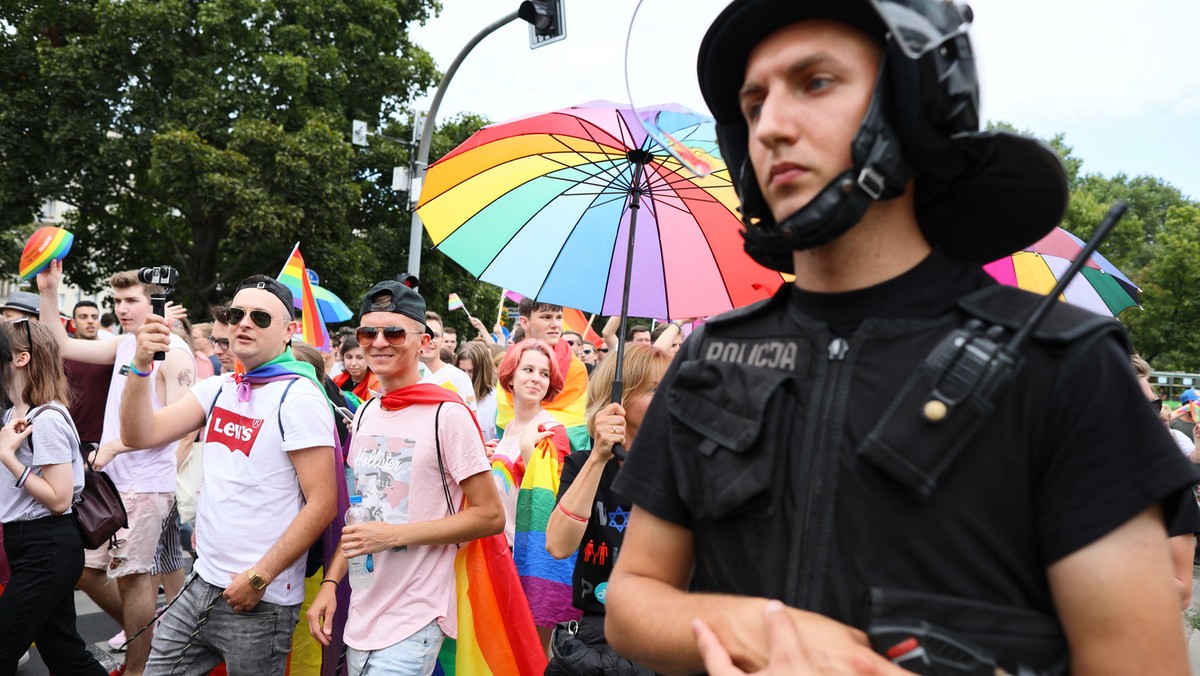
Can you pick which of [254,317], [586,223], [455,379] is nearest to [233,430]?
[254,317]

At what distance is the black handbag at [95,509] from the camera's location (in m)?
4.72

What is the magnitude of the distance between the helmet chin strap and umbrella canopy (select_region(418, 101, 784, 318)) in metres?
2.71

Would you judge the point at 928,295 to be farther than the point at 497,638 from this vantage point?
No

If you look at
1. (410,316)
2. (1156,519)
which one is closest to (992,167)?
(1156,519)

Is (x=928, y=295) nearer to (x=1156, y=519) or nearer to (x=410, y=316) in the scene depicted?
(x=1156, y=519)

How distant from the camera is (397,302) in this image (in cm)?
413

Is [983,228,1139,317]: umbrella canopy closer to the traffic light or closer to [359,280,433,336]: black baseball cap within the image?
[359,280,433,336]: black baseball cap

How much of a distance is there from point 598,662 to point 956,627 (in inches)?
96.1

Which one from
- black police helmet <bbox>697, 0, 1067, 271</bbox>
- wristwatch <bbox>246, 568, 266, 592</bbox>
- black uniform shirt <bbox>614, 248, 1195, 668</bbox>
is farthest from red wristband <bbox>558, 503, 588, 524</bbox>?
black police helmet <bbox>697, 0, 1067, 271</bbox>

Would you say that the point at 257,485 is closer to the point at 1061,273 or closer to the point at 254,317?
the point at 254,317

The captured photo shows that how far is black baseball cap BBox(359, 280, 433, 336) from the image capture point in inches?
162

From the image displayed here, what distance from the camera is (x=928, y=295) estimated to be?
133 centimetres

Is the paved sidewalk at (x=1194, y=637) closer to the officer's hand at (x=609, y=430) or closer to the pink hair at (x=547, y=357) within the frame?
the officer's hand at (x=609, y=430)

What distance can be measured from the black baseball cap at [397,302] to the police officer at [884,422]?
2.72 metres
